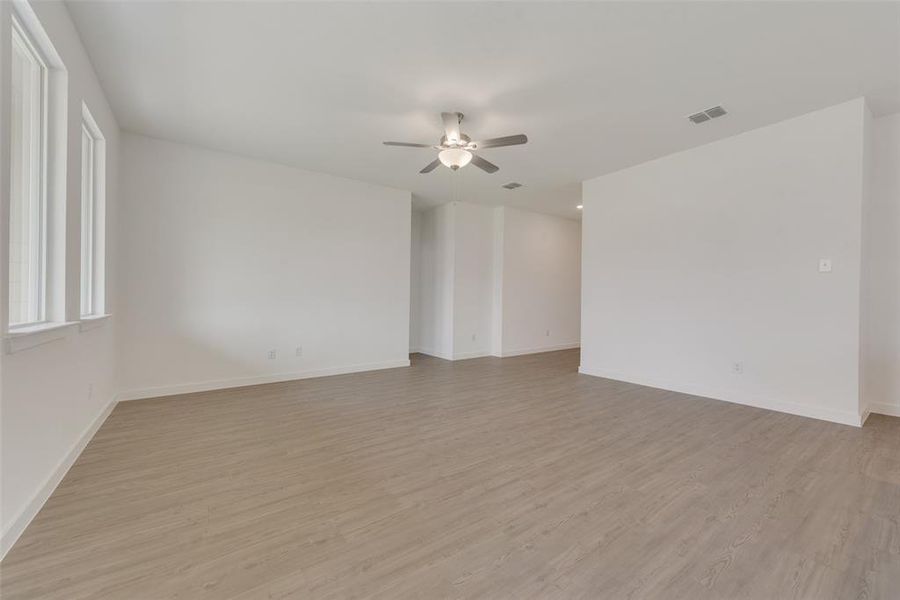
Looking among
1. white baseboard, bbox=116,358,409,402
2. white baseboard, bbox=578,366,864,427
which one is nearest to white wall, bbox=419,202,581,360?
white baseboard, bbox=116,358,409,402

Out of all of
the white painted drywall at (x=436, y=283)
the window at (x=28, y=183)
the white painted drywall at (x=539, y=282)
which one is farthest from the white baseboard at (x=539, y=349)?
the window at (x=28, y=183)

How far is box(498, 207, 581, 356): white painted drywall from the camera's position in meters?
6.82

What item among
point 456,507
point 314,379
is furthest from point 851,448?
point 314,379

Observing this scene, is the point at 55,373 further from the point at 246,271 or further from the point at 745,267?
the point at 745,267

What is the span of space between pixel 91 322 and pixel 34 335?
45.1 inches

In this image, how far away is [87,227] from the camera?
122 inches

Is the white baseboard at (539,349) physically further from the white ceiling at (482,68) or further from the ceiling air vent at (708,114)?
the ceiling air vent at (708,114)

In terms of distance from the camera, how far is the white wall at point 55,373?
161 cm

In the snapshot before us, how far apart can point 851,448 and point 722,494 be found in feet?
5.07

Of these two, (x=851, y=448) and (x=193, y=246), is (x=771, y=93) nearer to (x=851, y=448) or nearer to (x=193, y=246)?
(x=851, y=448)

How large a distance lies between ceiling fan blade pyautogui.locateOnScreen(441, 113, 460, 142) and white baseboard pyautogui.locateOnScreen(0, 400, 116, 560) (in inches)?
136

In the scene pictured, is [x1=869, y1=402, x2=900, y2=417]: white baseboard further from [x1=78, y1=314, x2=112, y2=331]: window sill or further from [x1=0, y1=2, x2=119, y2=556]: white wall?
[x1=78, y1=314, x2=112, y2=331]: window sill

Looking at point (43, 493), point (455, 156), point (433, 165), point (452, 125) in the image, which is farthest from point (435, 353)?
point (43, 493)

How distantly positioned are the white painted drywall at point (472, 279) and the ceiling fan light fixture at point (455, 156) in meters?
3.03
